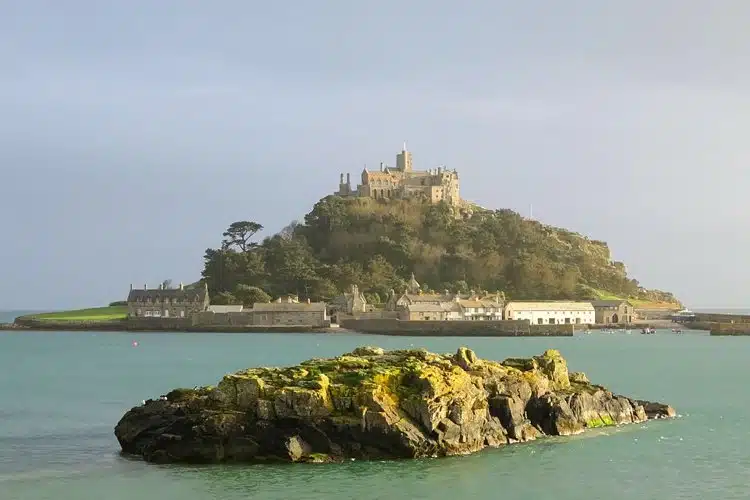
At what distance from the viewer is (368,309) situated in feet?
319

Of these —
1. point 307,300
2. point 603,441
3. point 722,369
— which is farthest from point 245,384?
point 307,300

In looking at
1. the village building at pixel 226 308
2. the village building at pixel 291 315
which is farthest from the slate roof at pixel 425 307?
the village building at pixel 226 308

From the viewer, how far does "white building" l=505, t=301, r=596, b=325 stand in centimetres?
9419

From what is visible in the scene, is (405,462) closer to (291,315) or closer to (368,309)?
(291,315)

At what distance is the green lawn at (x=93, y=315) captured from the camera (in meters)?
108

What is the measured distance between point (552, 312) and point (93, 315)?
4855cm

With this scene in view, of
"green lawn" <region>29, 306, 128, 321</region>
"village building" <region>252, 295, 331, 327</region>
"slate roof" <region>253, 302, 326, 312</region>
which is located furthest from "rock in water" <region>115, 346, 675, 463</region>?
"green lawn" <region>29, 306, 128, 321</region>

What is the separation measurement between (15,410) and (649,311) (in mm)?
87996

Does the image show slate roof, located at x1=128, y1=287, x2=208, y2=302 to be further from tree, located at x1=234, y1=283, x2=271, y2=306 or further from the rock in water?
the rock in water

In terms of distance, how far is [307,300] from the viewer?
333 ft

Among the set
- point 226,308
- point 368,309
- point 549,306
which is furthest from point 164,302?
point 549,306

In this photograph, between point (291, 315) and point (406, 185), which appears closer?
point (291, 315)

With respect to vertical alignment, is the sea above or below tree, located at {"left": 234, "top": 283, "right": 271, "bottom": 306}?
below

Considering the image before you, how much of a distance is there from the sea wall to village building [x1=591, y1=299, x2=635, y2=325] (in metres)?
13.0
